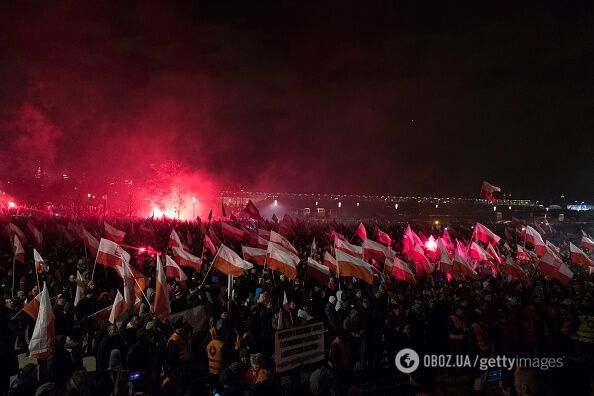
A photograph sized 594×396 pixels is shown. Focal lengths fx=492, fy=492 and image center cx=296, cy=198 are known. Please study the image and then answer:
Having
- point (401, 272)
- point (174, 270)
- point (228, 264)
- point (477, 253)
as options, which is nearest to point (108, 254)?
point (174, 270)

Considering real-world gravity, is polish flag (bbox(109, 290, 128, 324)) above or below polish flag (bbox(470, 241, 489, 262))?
below

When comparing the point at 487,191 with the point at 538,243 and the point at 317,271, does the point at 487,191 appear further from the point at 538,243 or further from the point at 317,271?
the point at 317,271

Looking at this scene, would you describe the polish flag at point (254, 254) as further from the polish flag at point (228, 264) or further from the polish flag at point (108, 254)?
the polish flag at point (108, 254)

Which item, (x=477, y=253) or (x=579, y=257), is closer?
(x=579, y=257)

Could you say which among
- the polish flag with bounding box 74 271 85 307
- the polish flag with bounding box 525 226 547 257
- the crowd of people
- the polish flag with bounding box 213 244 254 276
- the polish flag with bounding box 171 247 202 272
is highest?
the polish flag with bounding box 525 226 547 257

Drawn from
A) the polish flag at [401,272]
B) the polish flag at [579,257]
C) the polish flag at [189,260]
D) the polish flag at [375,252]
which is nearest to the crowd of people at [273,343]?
the polish flag at [189,260]

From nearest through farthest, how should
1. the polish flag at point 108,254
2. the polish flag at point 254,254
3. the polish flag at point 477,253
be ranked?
the polish flag at point 108,254 < the polish flag at point 254,254 < the polish flag at point 477,253

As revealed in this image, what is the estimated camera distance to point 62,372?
22.3 feet

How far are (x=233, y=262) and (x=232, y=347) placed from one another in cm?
332

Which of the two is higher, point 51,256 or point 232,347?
point 51,256

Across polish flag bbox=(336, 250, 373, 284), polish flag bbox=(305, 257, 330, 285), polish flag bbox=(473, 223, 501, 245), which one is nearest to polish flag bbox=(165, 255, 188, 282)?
polish flag bbox=(305, 257, 330, 285)

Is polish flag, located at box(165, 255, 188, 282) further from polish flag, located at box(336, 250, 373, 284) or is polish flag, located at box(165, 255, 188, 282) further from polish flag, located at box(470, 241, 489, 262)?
polish flag, located at box(470, 241, 489, 262)

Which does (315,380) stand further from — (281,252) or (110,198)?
(110,198)

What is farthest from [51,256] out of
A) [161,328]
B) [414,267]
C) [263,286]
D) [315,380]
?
[315,380]
